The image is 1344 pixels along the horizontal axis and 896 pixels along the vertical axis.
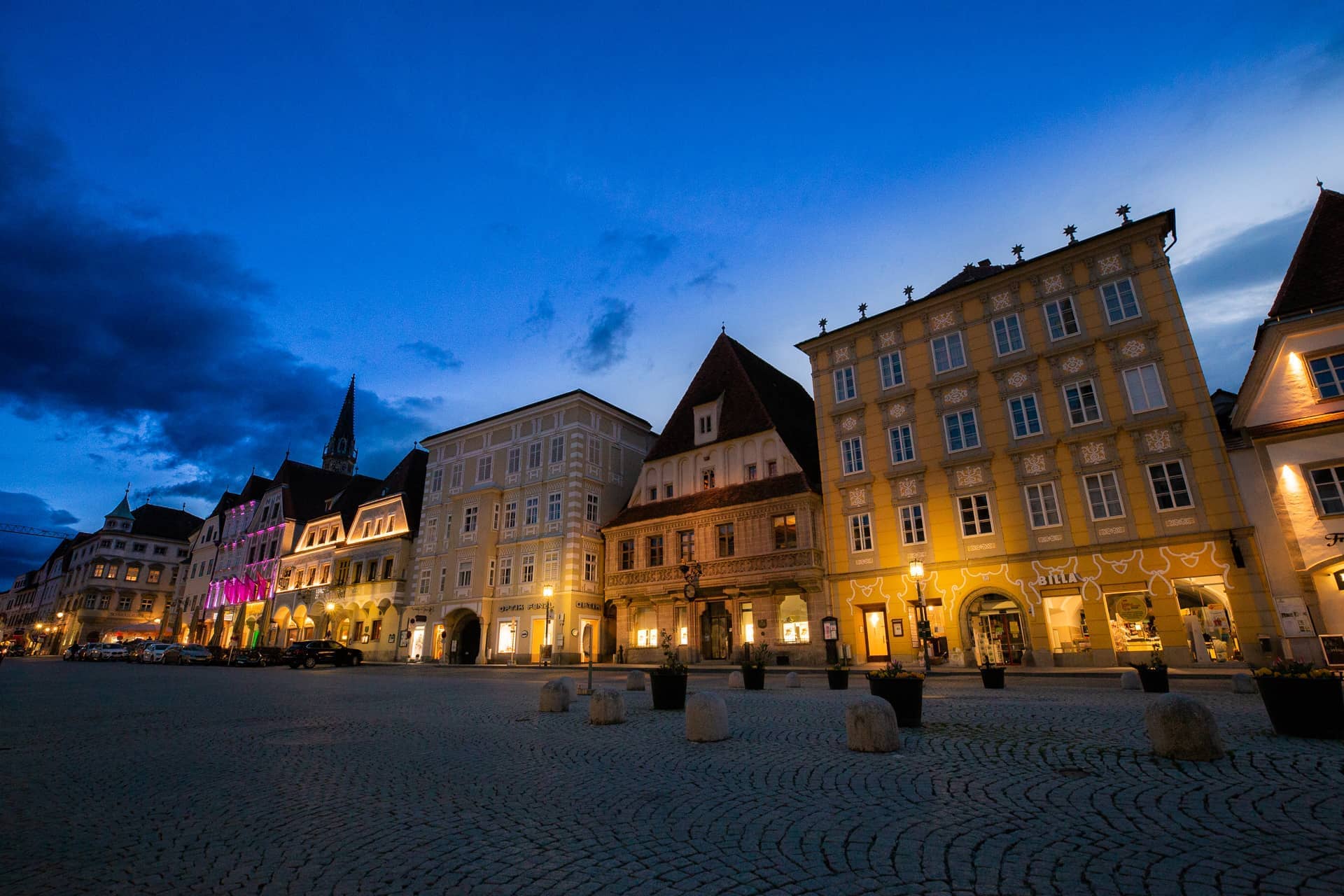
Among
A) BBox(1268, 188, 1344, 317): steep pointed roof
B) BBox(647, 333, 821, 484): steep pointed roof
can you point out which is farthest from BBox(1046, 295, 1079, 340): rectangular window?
BBox(647, 333, 821, 484): steep pointed roof

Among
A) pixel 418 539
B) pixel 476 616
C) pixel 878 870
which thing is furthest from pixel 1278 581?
pixel 418 539

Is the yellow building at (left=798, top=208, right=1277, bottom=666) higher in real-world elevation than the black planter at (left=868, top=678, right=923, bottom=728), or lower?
higher

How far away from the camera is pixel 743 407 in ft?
124

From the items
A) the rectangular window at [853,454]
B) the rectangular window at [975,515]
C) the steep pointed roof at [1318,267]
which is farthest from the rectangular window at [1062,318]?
the rectangular window at [853,454]

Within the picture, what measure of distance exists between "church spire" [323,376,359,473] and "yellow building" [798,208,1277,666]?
305 ft

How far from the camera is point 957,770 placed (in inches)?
271

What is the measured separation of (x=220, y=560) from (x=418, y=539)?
41554 mm

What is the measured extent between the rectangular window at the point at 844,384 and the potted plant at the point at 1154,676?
1951 cm

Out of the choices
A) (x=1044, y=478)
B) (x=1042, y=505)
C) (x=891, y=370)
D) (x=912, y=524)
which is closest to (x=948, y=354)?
(x=891, y=370)

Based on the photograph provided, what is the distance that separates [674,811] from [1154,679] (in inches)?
537

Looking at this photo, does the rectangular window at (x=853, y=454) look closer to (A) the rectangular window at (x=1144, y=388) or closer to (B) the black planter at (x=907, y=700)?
(A) the rectangular window at (x=1144, y=388)

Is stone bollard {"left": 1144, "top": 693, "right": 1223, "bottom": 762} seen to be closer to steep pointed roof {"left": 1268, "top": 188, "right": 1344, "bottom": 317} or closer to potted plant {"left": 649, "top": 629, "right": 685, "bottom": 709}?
potted plant {"left": 649, "top": 629, "right": 685, "bottom": 709}

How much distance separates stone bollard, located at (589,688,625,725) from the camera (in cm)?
1120

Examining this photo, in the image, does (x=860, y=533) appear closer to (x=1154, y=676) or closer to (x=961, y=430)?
(x=961, y=430)
